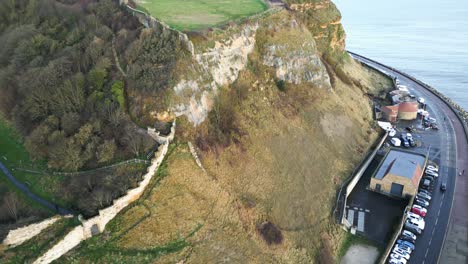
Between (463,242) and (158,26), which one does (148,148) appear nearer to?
(158,26)

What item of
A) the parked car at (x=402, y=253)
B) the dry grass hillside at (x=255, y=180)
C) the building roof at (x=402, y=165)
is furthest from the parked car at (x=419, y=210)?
the dry grass hillside at (x=255, y=180)

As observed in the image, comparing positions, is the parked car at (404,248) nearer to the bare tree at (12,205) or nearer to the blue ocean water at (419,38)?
the bare tree at (12,205)

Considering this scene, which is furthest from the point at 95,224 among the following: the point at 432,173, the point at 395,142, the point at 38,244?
the point at 395,142

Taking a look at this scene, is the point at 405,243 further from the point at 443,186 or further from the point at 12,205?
the point at 12,205

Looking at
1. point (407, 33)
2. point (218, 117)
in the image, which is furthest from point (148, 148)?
point (407, 33)

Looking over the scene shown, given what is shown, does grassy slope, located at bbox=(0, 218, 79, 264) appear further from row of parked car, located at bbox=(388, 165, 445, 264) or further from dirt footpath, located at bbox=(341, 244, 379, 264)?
row of parked car, located at bbox=(388, 165, 445, 264)

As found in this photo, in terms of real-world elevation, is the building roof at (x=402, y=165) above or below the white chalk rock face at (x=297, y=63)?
below

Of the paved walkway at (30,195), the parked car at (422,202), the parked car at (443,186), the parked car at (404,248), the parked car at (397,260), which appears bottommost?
the parked car at (397,260)
